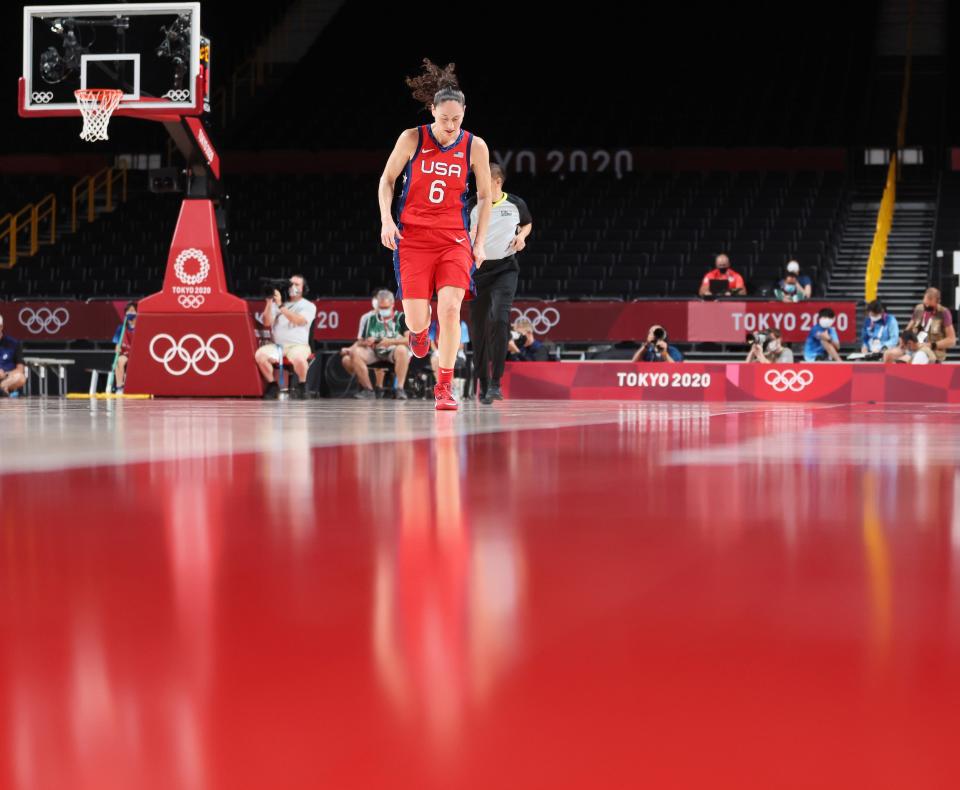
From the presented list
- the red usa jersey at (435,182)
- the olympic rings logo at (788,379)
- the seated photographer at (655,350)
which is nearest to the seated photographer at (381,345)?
the seated photographer at (655,350)

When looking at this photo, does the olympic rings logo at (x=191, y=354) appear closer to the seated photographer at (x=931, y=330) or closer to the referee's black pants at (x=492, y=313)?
the referee's black pants at (x=492, y=313)

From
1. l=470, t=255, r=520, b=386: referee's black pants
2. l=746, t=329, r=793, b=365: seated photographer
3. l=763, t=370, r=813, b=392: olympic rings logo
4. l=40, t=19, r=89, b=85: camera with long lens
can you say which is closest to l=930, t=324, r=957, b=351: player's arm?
l=746, t=329, r=793, b=365: seated photographer

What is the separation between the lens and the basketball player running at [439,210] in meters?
6.16

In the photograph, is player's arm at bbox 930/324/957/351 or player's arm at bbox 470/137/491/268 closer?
player's arm at bbox 470/137/491/268

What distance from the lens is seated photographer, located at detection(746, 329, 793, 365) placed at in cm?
1289

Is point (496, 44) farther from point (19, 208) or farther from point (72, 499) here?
point (72, 499)

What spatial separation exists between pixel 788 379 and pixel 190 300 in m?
5.48

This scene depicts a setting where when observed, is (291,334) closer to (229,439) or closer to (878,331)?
(878,331)

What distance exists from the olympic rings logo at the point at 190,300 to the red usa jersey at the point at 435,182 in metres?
4.94

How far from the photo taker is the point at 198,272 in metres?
10.8

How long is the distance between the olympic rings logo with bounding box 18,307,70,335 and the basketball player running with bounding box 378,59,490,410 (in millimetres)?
11603

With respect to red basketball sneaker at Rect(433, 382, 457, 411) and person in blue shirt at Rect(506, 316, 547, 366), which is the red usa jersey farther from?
person in blue shirt at Rect(506, 316, 547, 366)

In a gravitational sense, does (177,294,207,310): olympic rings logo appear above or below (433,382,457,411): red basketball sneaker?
above

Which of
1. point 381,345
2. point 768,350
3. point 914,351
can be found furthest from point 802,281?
point 381,345
